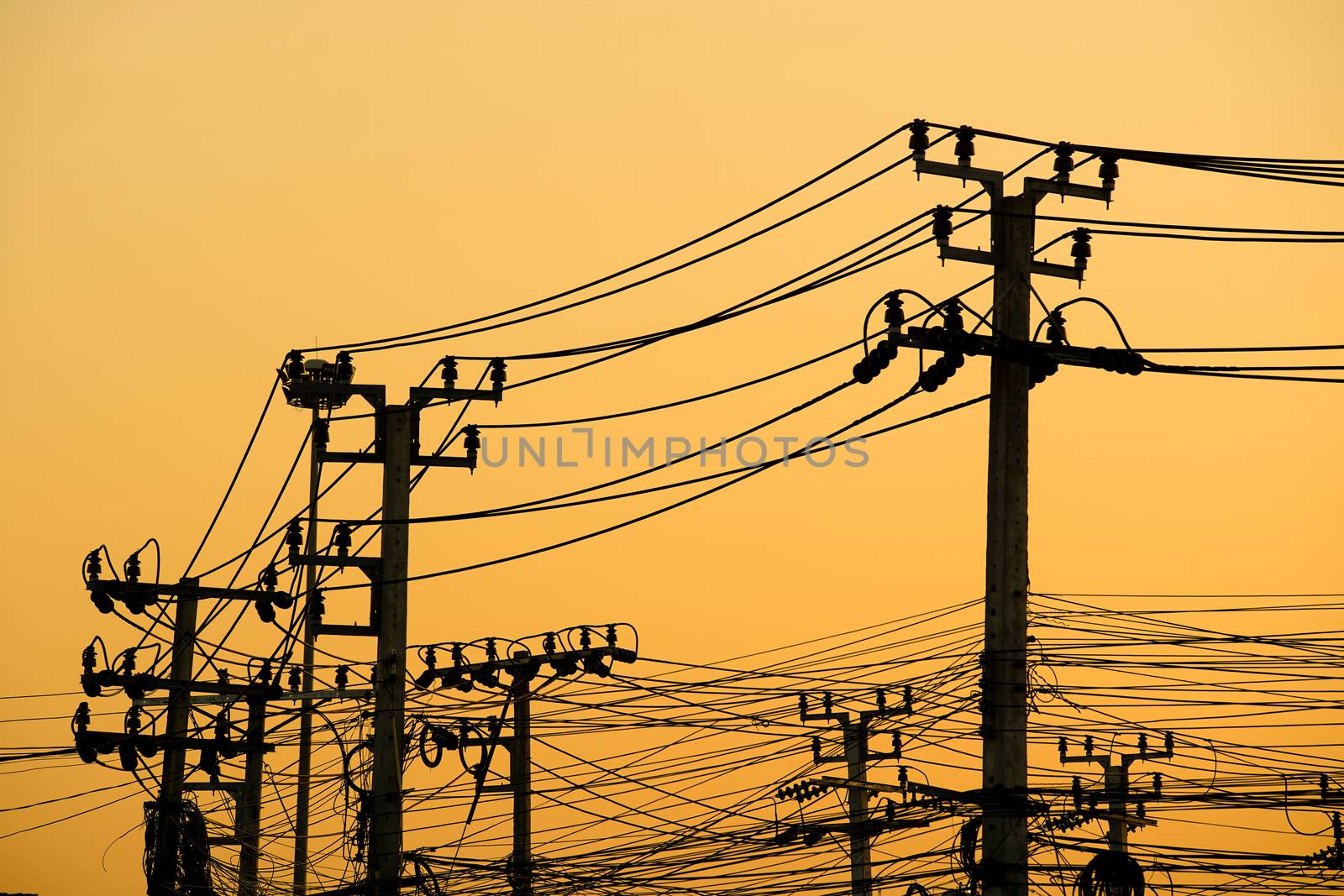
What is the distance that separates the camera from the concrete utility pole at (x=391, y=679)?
79.5ft

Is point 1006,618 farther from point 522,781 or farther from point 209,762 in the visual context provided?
point 209,762

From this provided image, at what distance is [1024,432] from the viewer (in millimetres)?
19312

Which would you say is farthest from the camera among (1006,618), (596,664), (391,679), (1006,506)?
(596,664)

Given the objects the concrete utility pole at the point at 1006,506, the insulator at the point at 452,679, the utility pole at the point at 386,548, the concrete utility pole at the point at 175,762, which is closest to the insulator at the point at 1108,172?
the concrete utility pole at the point at 1006,506

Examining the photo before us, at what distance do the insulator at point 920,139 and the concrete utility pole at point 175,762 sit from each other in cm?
1834

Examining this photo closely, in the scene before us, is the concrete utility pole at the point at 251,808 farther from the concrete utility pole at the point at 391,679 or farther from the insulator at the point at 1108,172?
the insulator at the point at 1108,172

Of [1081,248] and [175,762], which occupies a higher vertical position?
[1081,248]

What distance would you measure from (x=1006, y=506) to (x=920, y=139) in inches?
148

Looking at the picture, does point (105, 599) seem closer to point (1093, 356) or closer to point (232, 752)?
point (232, 752)

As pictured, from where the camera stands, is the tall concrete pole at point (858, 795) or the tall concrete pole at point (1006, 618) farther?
the tall concrete pole at point (858, 795)

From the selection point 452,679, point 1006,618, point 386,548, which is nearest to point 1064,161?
point 1006,618

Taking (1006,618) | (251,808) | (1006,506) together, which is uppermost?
(1006,506)

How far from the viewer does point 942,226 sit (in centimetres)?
1939

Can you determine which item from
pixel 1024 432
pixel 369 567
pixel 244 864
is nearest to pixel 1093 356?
pixel 1024 432
